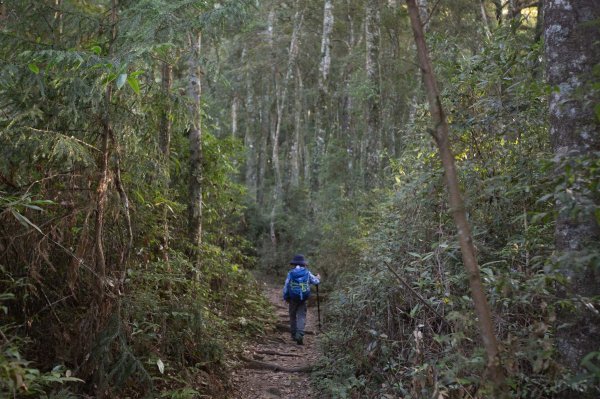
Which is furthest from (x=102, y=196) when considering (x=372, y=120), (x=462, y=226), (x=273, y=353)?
(x=372, y=120)

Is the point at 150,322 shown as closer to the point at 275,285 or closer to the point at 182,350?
the point at 182,350

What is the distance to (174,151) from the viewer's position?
954cm

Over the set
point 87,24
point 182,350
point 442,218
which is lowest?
point 182,350

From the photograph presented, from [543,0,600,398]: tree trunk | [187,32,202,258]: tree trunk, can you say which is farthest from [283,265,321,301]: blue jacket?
[543,0,600,398]: tree trunk

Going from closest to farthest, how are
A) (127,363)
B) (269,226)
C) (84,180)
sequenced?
(127,363) < (84,180) < (269,226)

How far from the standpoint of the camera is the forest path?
7305 millimetres

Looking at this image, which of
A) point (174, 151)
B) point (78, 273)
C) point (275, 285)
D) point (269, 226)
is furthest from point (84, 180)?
point (269, 226)

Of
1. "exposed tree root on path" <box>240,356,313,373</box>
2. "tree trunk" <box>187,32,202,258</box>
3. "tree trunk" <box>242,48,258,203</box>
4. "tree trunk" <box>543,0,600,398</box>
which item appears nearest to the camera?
"tree trunk" <box>543,0,600,398</box>

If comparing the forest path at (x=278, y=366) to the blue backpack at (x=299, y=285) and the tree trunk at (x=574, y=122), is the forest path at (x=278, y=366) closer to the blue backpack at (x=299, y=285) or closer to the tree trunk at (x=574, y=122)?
the blue backpack at (x=299, y=285)

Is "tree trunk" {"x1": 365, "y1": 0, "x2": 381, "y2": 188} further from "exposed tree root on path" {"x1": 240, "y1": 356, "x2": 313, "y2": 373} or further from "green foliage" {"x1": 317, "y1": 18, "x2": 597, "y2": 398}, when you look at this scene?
"exposed tree root on path" {"x1": 240, "y1": 356, "x2": 313, "y2": 373}

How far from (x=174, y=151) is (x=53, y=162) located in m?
4.08

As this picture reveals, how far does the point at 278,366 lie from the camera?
27.8 feet

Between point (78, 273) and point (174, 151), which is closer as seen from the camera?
point (78, 273)

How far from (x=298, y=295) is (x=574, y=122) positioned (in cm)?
723
